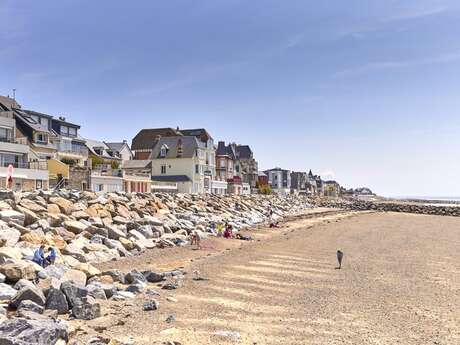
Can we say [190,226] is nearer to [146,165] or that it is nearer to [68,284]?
[68,284]

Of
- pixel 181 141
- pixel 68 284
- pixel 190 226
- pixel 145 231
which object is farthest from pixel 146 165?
pixel 68 284

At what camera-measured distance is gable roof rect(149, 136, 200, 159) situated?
67831 millimetres

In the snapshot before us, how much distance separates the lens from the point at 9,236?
52.7ft

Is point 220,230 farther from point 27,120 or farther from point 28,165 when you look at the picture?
point 27,120

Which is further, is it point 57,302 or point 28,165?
point 28,165

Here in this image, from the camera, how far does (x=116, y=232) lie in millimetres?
21609

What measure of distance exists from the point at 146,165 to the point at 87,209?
4765cm

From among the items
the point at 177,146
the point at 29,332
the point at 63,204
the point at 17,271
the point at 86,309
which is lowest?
the point at 86,309

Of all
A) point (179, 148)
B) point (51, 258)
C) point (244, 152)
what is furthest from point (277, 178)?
point (51, 258)

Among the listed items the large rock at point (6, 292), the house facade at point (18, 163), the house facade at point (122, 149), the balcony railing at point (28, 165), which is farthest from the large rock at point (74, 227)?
the house facade at point (122, 149)

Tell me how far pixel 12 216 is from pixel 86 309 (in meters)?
9.57

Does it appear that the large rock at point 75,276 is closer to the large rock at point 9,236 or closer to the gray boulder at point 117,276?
the gray boulder at point 117,276

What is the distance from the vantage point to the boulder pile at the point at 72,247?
1043cm

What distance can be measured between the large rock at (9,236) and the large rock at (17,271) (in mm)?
2781
